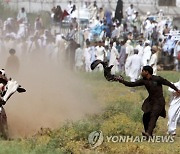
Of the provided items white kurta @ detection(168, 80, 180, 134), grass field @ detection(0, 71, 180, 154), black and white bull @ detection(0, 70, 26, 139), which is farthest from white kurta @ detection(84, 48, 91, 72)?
black and white bull @ detection(0, 70, 26, 139)

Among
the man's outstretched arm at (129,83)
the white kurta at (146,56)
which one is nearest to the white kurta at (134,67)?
the white kurta at (146,56)

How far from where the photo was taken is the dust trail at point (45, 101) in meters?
15.6

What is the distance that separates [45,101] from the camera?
18.2 metres

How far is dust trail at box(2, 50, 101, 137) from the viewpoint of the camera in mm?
15648

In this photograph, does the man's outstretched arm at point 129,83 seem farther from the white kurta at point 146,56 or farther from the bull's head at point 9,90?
the white kurta at point 146,56

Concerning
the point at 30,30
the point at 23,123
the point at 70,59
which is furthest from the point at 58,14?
the point at 23,123

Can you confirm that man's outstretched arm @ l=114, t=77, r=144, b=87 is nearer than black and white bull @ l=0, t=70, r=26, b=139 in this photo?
Yes

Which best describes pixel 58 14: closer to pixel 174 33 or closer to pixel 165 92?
pixel 174 33

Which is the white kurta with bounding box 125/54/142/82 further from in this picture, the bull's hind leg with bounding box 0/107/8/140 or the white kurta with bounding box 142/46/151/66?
the bull's hind leg with bounding box 0/107/8/140

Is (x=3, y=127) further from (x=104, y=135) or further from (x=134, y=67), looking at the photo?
(x=134, y=67)

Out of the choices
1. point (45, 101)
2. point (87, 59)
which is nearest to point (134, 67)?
point (87, 59)

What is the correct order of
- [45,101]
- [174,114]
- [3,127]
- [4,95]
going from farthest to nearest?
[45,101] → [174,114] → [4,95] → [3,127]

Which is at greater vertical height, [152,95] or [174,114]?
[152,95]

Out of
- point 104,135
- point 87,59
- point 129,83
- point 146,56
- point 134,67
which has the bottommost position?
point 87,59
